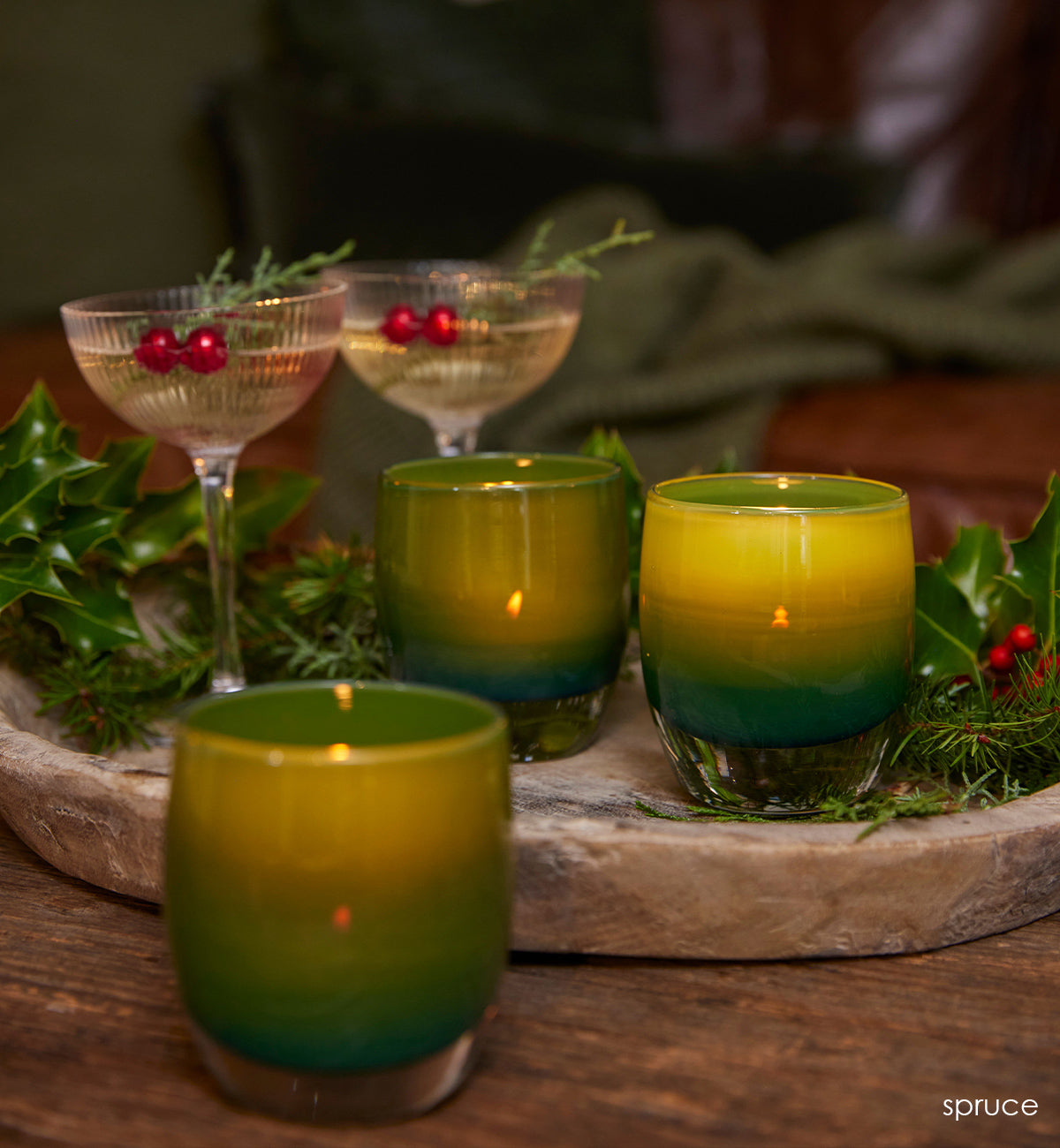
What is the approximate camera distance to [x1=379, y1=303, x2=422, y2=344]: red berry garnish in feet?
2.54

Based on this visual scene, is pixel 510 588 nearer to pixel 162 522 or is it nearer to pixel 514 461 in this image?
pixel 514 461

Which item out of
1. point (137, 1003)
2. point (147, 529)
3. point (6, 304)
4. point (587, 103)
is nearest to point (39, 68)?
point (6, 304)

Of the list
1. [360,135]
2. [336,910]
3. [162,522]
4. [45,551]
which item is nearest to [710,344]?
[360,135]

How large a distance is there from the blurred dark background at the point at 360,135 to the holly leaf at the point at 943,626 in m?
1.12

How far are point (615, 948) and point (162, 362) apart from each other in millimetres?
347

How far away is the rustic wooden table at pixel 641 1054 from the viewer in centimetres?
37

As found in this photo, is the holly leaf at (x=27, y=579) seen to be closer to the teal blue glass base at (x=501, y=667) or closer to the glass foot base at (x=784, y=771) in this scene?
the teal blue glass base at (x=501, y=667)

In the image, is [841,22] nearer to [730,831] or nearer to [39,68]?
[39,68]

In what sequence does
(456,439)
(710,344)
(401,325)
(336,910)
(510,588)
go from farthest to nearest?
(710,344), (456,439), (401,325), (510,588), (336,910)

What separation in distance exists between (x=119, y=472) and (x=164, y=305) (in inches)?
3.6

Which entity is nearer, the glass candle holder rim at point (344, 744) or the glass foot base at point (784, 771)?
the glass candle holder rim at point (344, 744)

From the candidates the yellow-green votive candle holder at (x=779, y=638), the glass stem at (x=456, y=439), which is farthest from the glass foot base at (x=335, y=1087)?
the glass stem at (x=456, y=439)

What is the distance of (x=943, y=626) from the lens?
61 centimetres

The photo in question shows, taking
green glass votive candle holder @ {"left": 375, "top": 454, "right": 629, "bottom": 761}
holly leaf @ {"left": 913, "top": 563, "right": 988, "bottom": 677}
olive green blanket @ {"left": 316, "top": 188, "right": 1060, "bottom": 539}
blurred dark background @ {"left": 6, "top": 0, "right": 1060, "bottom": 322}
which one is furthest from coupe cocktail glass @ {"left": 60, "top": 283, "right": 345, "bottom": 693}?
blurred dark background @ {"left": 6, "top": 0, "right": 1060, "bottom": 322}
